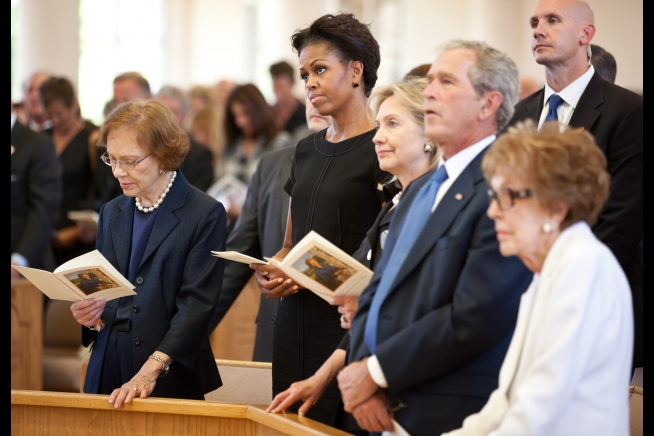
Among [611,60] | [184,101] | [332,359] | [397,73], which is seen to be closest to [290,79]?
[184,101]

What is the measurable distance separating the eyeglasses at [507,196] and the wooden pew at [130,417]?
1000 mm

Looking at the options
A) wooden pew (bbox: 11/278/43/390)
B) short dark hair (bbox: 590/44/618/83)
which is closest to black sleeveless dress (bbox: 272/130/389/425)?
short dark hair (bbox: 590/44/618/83)

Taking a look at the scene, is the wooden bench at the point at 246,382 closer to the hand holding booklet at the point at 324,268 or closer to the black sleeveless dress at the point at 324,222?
the black sleeveless dress at the point at 324,222

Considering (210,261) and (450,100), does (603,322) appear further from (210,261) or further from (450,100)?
(210,261)

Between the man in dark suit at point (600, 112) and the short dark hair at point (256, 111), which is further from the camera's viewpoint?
the short dark hair at point (256, 111)

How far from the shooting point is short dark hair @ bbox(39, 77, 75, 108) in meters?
6.73

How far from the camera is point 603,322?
6.38 ft

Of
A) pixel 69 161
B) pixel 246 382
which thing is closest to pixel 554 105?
pixel 246 382

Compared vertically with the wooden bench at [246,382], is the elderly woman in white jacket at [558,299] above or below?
above

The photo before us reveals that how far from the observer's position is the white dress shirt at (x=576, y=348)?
6.33ft

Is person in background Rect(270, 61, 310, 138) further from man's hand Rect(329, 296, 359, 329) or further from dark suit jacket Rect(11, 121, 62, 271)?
man's hand Rect(329, 296, 359, 329)

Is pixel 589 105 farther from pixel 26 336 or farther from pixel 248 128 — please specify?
pixel 26 336

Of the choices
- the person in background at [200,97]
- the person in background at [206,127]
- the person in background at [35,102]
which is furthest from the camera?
the person in background at [200,97]

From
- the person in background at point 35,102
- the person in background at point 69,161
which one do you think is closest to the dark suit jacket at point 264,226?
the person in background at point 69,161
